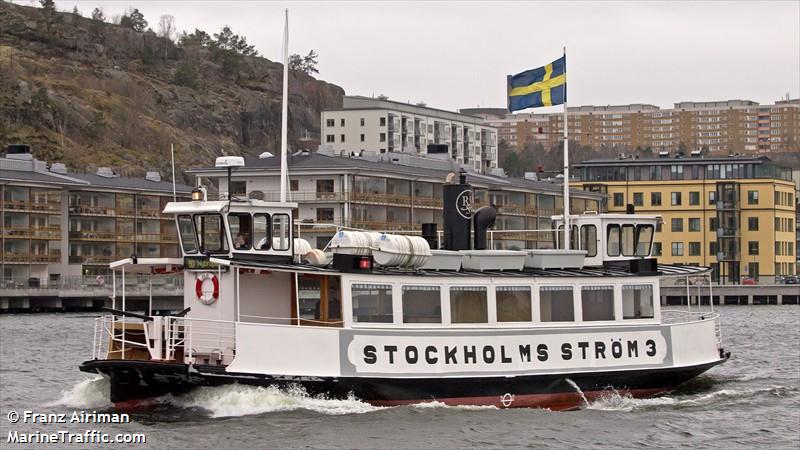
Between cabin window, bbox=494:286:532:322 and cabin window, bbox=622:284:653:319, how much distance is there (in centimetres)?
314

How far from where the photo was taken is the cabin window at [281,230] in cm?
3266

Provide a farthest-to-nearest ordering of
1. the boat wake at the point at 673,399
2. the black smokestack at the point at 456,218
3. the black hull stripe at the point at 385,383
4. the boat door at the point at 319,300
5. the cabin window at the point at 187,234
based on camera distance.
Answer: the black smokestack at the point at 456,218 → the boat wake at the point at 673,399 → the cabin window at the point at 187,234 → the boat door at the point at 319,300 → the black hull stripe at the point at 385,383

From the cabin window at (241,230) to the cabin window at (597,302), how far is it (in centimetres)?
902

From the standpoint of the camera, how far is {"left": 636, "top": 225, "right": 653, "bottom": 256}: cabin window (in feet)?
128

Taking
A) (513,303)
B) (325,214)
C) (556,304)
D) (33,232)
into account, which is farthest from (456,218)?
(33,232)

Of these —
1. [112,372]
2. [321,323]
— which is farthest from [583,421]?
[112,372]

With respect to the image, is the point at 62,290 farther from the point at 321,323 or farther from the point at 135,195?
the point at 321,323

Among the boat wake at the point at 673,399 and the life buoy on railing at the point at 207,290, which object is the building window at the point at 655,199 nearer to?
the boat wake at the point at 673,399

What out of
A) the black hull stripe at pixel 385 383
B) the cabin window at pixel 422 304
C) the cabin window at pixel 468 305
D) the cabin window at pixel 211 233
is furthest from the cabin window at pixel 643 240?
the cabin window at pixel 211 233

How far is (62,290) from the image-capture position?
317 feet

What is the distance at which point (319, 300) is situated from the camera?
33.2 metres

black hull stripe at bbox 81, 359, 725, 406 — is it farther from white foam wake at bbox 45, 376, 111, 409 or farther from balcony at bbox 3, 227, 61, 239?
balcony at bbox 3, 227, 61, 239

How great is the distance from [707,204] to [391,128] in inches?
1797

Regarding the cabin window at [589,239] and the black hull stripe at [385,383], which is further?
the cabin window at [589,239]
